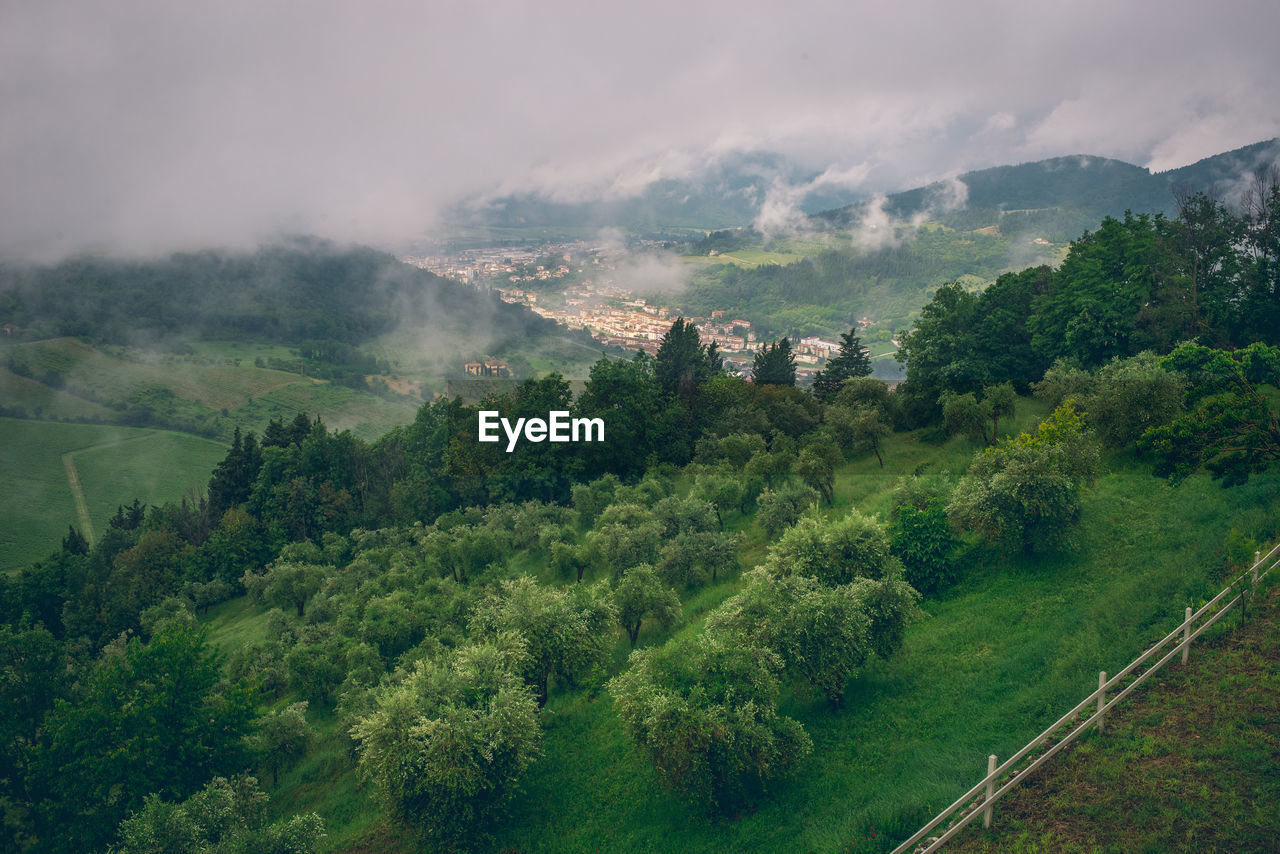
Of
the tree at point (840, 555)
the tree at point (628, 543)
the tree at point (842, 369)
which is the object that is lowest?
the tree at point (628, 543)

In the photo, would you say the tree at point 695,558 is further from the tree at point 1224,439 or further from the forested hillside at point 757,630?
the tree at point 1224,439

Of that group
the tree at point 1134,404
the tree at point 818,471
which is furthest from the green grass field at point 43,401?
the tree at point 1134,404

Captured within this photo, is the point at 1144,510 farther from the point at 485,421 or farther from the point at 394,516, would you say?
the point at 394,516

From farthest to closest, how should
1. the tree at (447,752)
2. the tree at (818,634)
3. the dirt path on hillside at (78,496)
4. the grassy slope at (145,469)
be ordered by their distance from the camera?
the grassy slope at (145,469), the dirt path on hillside at (78,496), the tree at (818,634), the tree at (447,752)

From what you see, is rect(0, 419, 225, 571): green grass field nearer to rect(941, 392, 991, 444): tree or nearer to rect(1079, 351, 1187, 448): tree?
rect(941, 392, 991, 444): tree

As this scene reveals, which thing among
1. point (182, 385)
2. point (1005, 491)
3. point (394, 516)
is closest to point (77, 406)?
point (182, 385)
